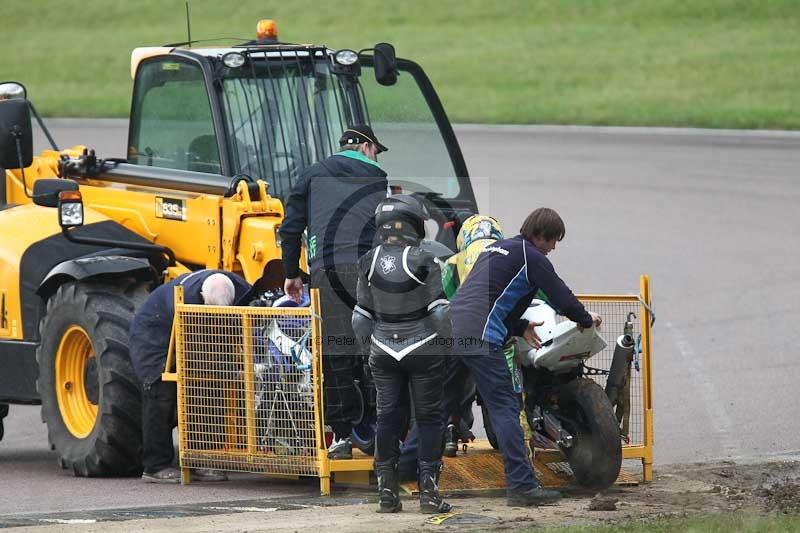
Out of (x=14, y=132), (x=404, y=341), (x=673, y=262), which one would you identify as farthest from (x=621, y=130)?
(x=404, y=341)

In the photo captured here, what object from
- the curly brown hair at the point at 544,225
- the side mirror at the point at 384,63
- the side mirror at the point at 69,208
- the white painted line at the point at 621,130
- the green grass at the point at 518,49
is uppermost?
the green grass at the point at 518,49

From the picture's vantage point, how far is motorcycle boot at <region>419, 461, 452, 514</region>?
852cm

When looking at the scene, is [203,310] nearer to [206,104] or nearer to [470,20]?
[206,104]

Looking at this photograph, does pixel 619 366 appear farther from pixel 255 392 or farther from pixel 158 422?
pixel 158 422

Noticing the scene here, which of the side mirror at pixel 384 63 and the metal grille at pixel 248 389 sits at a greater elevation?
the side mirror at pixel 384 63

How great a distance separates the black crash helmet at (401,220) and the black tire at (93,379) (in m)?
2.50

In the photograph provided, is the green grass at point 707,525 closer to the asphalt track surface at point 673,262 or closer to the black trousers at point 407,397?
the black trousers at point 407,397

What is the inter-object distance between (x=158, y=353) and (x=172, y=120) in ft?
6.45

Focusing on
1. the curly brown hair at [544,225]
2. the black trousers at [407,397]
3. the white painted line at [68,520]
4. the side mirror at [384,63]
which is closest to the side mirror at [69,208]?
the side mirror at [384,63]

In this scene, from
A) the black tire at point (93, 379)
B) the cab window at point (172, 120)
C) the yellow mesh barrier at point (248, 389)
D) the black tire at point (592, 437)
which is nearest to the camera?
the black tire at point (592, 437)

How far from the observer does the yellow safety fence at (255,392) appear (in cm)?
933

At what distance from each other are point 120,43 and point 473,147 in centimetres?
1885

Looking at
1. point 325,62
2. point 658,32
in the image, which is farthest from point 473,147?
point 325,62

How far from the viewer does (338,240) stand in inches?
371
